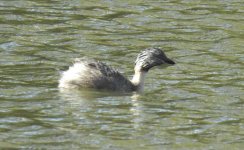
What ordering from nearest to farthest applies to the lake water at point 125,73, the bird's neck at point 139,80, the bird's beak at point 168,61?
the lake water at point 125,73 → the bird's neck at point 139,80 → the bird's beak at point 168,61

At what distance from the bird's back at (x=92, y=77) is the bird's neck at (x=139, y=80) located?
0.16 meters

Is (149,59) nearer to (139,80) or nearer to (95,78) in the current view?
(139,80)

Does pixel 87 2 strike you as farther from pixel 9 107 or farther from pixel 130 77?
pixel 9 107

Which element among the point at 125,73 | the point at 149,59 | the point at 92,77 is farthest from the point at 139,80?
the point at 125,73

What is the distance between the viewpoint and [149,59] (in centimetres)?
1666

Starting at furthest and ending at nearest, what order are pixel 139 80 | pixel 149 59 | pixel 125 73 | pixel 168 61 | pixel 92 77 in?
pixel 125 73 < pixel 168 61 < pixel 149 59 < pixel 139 80 < pixel 92 77

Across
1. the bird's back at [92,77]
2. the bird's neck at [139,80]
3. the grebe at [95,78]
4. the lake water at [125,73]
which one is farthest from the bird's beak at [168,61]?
the bird's back at [92,77]

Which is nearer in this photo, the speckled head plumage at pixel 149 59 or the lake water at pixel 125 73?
the lake water at pixel 125 73

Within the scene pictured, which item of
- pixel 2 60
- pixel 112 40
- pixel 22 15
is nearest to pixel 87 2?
pixel 22 15

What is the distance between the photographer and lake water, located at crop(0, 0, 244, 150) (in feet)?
42.7

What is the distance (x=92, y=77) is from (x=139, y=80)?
0.81 metres

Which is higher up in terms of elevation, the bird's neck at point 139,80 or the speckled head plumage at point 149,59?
the speckled head plumage at point 149,59

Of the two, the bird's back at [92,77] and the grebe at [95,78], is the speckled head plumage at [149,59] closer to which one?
the grebe at [95,78]

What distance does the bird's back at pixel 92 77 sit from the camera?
1570 cm
